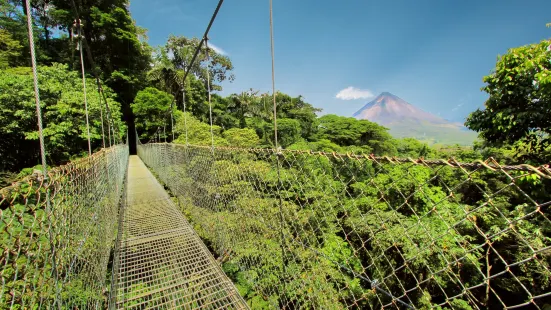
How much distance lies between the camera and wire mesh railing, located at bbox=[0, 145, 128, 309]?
1.83 ft

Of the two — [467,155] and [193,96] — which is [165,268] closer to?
[467,155]

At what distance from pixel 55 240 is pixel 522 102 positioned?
514 centimetres

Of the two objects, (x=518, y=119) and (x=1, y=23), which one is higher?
(x=1, y=23)

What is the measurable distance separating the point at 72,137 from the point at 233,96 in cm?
1152

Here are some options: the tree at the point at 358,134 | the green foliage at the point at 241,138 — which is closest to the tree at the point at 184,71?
the green foliage at the point at 241,138

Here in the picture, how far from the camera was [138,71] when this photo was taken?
15141mm

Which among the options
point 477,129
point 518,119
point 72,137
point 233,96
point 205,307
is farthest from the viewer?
point 233,96

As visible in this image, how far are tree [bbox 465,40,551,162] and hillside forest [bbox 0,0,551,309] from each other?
0.02 meters

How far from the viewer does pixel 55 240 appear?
73 centimetres

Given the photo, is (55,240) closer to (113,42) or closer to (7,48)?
(7,48)

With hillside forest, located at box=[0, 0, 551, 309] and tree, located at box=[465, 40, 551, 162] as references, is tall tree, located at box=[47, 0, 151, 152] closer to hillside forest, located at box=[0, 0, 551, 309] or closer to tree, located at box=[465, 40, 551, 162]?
hillside forest, located at box=[0, 0, 551, 309]

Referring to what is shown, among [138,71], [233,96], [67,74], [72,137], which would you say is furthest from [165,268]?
[233,96]

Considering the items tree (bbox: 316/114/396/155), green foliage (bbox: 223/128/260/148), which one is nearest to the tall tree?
green foliage (bbox: 223/128/260/148)

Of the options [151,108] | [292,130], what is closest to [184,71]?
[151,108]
